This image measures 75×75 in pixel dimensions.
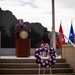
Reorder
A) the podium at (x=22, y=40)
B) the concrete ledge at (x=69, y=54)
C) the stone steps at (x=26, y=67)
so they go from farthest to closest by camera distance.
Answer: the podium at (x=22, y=40)
the concrete ledge at (x=69, y=54)
the stone steps at (x=26, y=67)

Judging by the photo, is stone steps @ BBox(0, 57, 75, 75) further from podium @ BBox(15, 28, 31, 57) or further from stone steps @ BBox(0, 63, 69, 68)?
podium @ BBox(15, 28, 31, 57)

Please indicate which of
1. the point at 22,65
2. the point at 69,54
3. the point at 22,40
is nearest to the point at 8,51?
the point at 22,40

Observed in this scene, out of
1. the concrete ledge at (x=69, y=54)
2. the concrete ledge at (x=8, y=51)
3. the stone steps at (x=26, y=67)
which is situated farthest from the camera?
the concrete ledge at (x=8, y=51)

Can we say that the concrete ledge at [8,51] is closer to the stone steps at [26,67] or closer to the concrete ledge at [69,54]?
the concrete ledge at [69,54]

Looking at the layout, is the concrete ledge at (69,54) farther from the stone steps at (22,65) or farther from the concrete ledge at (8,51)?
the concrete ledge at (8,51)

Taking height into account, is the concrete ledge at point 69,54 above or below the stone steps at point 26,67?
above

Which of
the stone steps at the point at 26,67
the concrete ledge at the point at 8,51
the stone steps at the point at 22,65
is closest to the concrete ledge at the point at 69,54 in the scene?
the stone steps at the point at 26,67

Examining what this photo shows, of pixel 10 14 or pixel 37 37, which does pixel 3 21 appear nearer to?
pixel 10 14

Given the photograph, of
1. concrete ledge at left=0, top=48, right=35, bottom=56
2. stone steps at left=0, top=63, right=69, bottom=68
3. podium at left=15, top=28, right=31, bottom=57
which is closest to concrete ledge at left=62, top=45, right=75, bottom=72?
stone steps at left=0, top=63, right=69, bottom=68

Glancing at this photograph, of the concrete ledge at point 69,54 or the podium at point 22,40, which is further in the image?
the podium at point 22,40

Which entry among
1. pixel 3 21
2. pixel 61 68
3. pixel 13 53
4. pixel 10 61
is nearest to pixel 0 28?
pixel 3 21

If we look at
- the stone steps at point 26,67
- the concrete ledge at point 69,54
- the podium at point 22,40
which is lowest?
the stone steps at point 26,67

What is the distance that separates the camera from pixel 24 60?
11469 millimetres

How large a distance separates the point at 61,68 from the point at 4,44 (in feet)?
18.8
